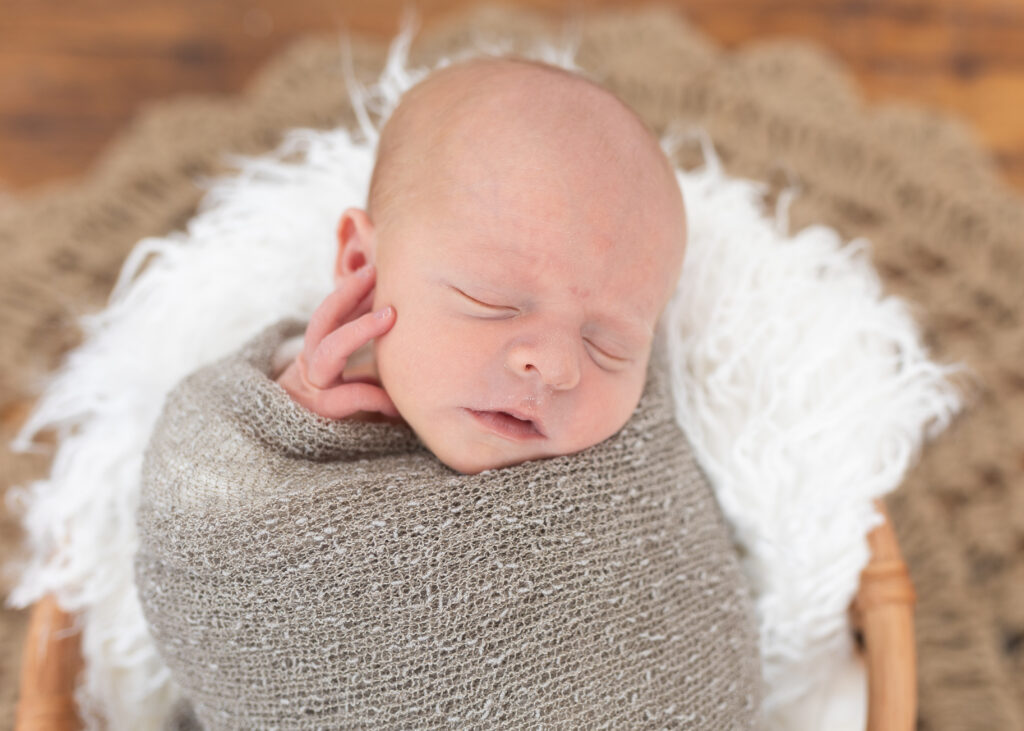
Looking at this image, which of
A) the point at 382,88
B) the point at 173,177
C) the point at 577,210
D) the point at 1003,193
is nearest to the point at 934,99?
the point at 1003,193

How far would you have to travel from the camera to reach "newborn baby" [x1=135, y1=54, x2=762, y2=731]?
775 millimetres

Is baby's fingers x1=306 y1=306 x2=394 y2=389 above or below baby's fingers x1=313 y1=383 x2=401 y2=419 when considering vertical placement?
above

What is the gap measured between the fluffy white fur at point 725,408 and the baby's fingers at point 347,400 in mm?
277

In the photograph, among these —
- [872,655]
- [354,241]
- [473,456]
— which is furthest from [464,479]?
[872,655]

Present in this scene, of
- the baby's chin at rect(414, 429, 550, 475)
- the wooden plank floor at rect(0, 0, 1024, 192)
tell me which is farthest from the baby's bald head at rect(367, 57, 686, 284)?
the wooden plank floor at rect(0, 0, 1024, 192)

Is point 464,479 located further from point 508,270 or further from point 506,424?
point 508,270

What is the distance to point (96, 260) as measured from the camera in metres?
1.43

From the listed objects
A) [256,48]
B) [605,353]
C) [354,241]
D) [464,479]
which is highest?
[256,48]

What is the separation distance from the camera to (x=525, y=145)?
783mm

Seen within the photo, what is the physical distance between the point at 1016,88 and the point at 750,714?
1.49m

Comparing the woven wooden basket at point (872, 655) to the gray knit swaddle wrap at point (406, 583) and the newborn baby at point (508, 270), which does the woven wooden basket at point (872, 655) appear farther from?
the newborn baby at point (508, 270)

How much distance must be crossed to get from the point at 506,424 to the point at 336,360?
0.59 feet

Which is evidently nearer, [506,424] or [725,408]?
[506,424]

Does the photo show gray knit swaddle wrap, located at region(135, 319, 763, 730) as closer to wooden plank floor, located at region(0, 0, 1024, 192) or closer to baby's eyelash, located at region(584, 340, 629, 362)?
baby's eyelash, located at region(584, 340, 629, 362)
